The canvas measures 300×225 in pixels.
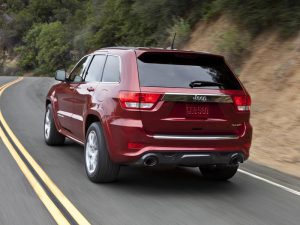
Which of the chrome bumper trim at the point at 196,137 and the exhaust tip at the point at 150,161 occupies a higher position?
the chrome bumper trim at the point at 196,137

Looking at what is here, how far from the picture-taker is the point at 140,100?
666cm

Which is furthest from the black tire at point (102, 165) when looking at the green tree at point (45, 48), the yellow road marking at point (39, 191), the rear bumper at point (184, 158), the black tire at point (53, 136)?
the green tree at point (45, 48)

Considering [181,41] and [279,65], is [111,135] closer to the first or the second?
[279,65]

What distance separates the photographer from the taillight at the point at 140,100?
6648mm

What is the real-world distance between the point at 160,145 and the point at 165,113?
1.27 ft

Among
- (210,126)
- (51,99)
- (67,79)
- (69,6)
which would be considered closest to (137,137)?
(210,126)

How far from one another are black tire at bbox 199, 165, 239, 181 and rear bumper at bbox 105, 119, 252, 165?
78 centimetres

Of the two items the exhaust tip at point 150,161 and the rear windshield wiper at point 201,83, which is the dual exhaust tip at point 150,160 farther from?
the rear windshield wiper at point 201,83

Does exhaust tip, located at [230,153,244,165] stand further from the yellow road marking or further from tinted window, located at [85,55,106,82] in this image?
the yellow road marking

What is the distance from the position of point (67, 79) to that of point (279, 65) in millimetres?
6386

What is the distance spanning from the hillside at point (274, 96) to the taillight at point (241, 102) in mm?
2047

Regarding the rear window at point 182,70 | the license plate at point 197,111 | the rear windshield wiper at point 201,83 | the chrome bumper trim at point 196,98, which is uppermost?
the rear window at point 182,70

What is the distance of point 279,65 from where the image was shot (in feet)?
44.8

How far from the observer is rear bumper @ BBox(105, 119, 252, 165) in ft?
21.9
